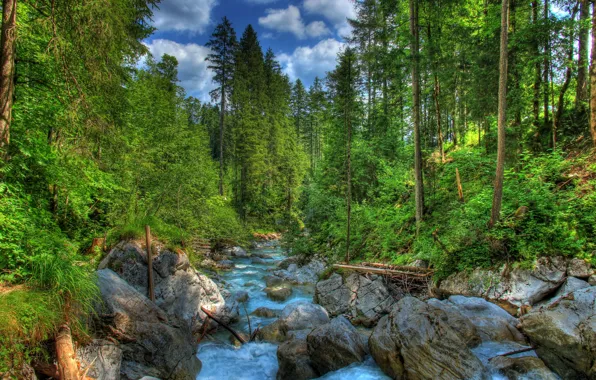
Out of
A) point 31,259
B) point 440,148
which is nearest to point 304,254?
point 440,148

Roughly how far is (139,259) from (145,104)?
408 inches

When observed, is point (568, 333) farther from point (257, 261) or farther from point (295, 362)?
point (257, 261)

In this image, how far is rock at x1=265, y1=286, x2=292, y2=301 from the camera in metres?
12.4

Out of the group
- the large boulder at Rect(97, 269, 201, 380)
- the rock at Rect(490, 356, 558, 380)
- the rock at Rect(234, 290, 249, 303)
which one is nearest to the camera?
the rock at Rect(490, 356, 558, 380)

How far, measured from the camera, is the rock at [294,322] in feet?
28.5

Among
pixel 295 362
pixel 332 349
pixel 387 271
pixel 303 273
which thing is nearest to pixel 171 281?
pixel 295 362

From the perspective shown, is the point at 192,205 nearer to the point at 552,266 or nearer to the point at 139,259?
the point at 139,259

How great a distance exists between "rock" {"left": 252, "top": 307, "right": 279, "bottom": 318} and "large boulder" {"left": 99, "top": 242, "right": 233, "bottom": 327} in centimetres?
128

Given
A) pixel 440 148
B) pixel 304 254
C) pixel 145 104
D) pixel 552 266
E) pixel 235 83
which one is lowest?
pixel 304 254

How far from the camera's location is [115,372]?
5.02m

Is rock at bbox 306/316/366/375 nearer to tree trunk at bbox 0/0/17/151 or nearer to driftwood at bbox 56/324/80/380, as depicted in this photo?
driftwood at bbox 56/324/80/380

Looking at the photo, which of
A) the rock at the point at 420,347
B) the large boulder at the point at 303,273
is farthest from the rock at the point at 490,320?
the large boulder at the point at 303,273

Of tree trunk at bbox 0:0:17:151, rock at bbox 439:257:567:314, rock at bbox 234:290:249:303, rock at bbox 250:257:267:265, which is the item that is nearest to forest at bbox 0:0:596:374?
tree trunk at bbox 0:0:17:151

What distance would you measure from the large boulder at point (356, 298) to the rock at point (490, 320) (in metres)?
2.66
